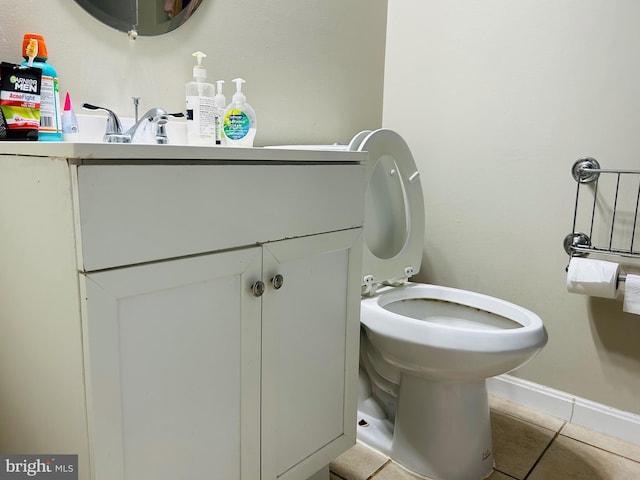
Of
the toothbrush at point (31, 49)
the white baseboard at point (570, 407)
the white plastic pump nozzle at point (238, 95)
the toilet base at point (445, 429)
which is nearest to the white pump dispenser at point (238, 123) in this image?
the white plastic pump nozzle at point (238, 95)

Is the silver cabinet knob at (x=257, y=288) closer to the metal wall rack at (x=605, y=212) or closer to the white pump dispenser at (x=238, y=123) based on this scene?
the white pump dispenser at (x=238, y=123)

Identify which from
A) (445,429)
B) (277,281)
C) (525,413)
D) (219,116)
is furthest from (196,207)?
(525,413)

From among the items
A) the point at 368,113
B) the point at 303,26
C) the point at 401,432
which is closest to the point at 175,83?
the point at 303,26

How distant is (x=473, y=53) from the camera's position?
5.59ft

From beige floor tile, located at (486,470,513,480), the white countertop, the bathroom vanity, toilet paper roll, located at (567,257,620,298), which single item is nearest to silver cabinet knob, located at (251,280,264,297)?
the bathroom vanity

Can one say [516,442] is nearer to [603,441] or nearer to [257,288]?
[603,441]

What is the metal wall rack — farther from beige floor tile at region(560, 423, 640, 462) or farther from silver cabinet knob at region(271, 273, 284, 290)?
silver cabinet knob at region(271, 273, 284, 290)

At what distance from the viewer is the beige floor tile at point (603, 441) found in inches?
57.7

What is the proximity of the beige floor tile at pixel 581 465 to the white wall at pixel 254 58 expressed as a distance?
121 cm

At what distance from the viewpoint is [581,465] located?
1403 mm

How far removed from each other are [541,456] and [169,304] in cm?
122

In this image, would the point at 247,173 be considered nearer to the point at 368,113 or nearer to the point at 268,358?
the point at 268,358

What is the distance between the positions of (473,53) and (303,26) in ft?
1.95

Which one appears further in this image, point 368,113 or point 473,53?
point 368,113
